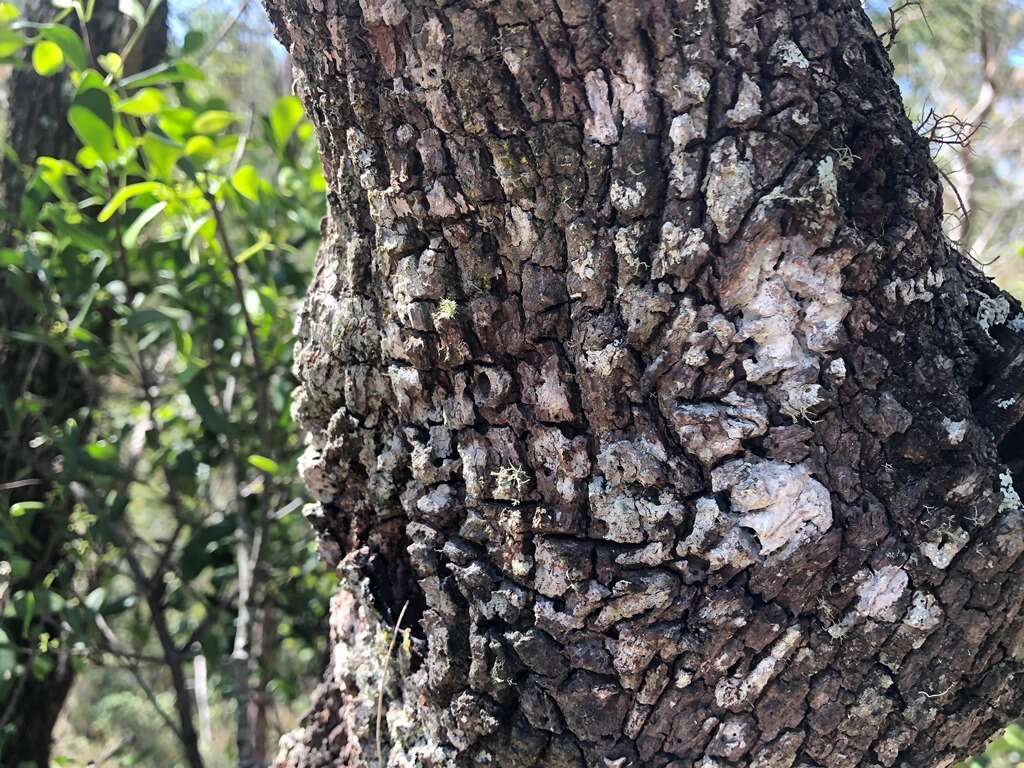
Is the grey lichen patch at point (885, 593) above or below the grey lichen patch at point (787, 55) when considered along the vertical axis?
below

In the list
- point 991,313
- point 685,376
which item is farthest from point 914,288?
point 685,376

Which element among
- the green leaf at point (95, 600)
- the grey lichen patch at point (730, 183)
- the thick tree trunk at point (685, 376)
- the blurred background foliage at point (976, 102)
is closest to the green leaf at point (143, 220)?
the thick tree trunk at point (685, 376)

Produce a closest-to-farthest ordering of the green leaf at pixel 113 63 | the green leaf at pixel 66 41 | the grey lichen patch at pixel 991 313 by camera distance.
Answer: the grey lichen patch at pixel 991 313, the green leaf at pixel 66 41, the green leaf at pixel 113 63

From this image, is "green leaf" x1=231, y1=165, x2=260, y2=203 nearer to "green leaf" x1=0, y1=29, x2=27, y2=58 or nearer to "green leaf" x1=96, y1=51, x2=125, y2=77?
"green leaf" x1=96, y1=51, x2=125, y2=77

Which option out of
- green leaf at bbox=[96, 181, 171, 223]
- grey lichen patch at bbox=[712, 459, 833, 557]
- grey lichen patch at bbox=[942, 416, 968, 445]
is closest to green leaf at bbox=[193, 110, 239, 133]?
green leaf at bbox=[96, 181, 171, 223]

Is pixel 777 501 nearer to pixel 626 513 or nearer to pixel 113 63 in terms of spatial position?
pixel 626 513

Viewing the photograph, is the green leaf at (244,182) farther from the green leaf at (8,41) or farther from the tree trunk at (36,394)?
the tree trunk at (36,394)

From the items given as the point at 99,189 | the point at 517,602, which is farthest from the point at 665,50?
the point at 99,189
